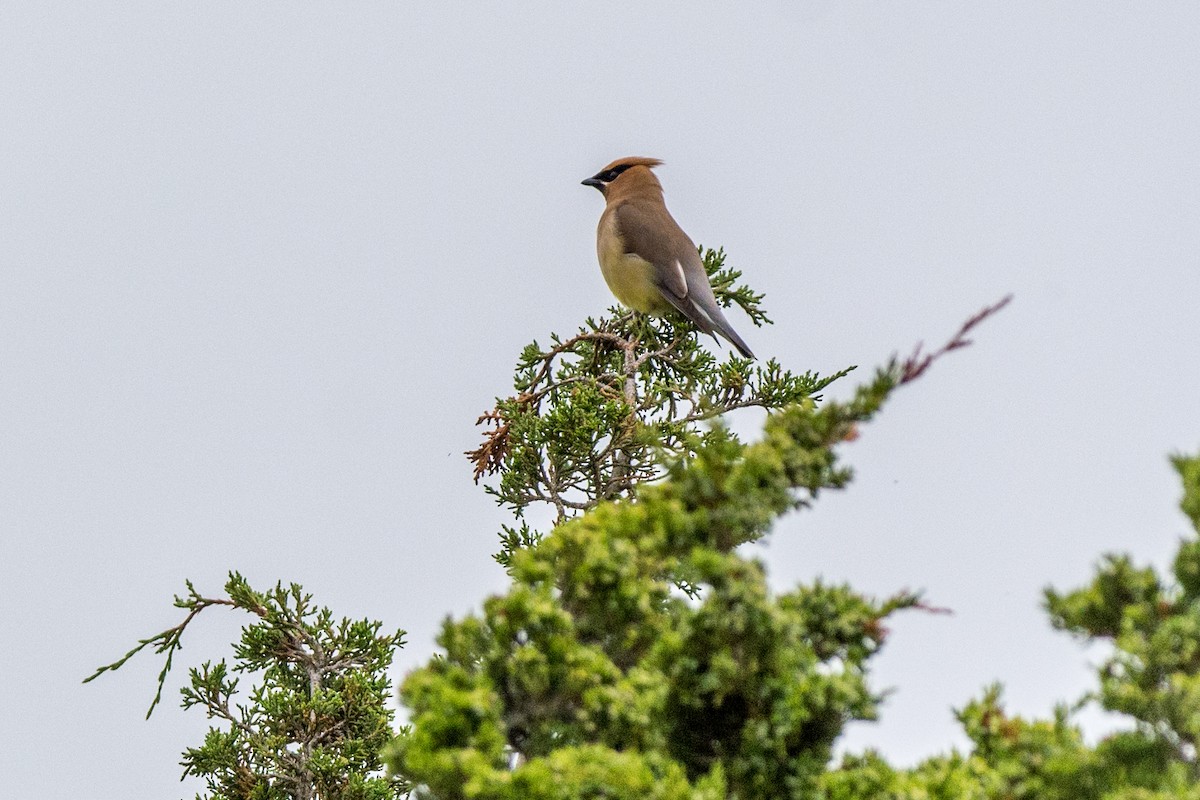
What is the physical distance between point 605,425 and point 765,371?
808mm

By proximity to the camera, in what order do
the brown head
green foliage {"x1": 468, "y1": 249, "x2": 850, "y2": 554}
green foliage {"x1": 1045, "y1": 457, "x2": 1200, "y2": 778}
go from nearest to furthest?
green foliage {"x1": 1045, "y1": 457, "x2": 1200, "y2": 778}, green foliage {"x1": 468, "y1": 249, "x2": 850, "y2": 554}, the brown head

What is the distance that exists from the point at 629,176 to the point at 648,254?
51.6 inches

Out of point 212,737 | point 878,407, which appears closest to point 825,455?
point 878,407

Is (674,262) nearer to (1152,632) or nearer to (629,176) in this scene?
(629,176)

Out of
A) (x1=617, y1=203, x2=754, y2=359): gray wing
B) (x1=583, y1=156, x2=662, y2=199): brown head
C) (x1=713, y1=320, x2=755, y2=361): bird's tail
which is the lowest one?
(x1=713, y1=320, x2=755, y2=361): bird's tail

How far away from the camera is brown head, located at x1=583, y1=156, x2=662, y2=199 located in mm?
8258

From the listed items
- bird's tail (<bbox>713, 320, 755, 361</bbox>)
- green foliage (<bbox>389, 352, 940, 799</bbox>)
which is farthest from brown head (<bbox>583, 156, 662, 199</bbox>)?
green foliage (<bbox>389, 352, 940, 799</bbox>)

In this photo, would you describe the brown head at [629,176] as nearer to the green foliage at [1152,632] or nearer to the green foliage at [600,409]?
the green foliage at [600,409]

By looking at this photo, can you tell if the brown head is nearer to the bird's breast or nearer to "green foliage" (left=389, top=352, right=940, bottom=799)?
the bird's breast

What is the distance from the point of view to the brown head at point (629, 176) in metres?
8.26

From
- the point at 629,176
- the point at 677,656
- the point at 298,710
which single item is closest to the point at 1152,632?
the point at 677,656

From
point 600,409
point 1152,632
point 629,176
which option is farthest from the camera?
point 629,176

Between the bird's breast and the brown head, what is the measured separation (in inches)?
12.9

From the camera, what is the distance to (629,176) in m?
8.32
